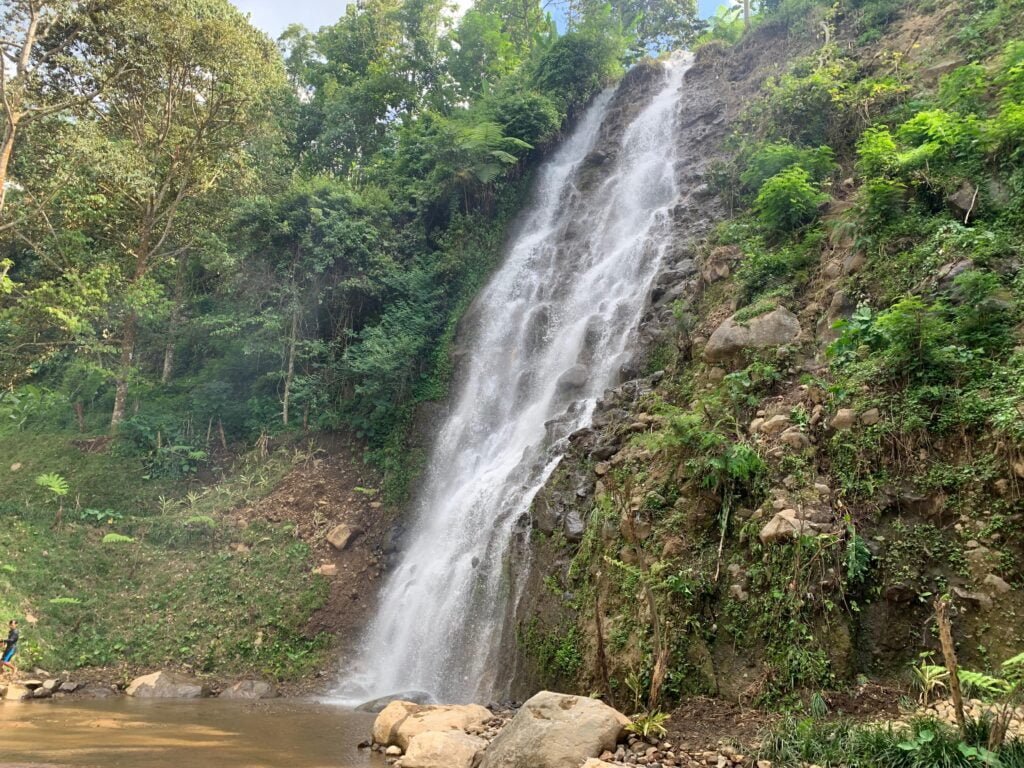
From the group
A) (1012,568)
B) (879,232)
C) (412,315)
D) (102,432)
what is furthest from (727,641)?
(102,432)

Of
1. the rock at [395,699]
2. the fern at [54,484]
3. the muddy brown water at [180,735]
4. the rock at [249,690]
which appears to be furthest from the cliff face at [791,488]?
the fern at [54,484]

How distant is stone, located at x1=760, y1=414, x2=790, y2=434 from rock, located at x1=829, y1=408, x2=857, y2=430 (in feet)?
1.94

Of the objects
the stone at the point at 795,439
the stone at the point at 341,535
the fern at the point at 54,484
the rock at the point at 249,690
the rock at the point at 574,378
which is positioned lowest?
the rock at the point at 249,690

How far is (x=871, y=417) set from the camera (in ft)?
23.9

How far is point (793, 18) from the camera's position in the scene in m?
20.1

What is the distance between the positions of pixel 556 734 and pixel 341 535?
413 inches

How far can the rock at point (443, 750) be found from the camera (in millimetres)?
6711

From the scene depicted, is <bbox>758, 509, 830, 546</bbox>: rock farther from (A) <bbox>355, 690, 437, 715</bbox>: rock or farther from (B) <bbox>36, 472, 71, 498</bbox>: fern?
(B) <bbox>36, 472, 71, 498</bbox>: fern

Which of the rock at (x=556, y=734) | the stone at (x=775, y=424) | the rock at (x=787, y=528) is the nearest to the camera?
the rock at (x=556, y=734)

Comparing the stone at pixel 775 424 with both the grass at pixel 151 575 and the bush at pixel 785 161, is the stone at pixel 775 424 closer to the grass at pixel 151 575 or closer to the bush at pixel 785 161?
the bush at pixel 785 161

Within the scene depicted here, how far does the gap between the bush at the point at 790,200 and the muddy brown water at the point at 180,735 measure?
10.5 metres

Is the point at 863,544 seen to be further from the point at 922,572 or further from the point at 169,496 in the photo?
the point at 169,496

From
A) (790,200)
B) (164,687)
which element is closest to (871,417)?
(790,200)

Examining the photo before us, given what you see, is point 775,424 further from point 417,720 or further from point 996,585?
point 417,720
